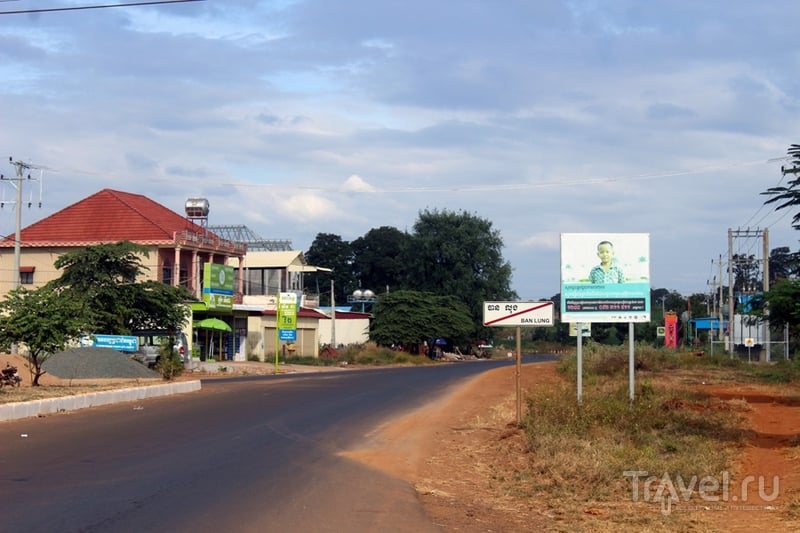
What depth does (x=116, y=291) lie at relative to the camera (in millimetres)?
41562

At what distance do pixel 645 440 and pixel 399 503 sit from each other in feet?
18.0

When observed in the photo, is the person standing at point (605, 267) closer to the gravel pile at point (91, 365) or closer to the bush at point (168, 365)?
the bush at point (168, 365)

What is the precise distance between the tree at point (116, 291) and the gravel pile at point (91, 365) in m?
7.03

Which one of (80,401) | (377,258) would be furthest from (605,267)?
(377,258)

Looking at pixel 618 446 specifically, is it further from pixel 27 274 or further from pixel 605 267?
pixel 27 274

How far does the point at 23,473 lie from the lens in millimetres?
11664

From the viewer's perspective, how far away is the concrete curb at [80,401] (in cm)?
1858

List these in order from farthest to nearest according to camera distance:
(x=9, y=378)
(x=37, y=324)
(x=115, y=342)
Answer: (x=115, y=342)
(x=37, y=324)
(x=9, y=378)

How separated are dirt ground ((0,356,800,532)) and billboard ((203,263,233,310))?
32.0 m

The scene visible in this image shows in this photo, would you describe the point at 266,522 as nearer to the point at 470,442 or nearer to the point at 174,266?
the point at 470,442

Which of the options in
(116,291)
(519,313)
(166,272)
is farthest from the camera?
(166,272)

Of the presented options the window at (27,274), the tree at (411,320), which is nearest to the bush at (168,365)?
the window at (27,274)

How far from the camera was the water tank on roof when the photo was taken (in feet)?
222

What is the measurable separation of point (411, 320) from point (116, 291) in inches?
1425
